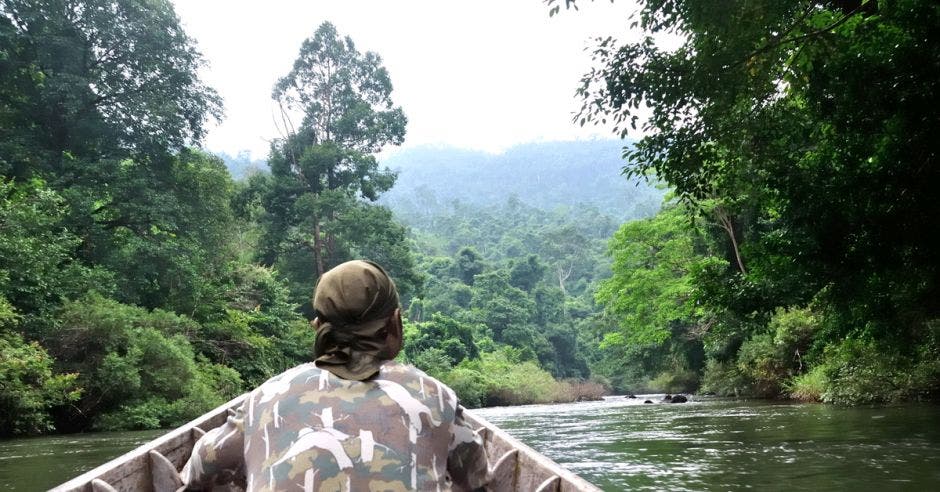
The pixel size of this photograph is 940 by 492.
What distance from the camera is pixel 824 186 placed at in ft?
26.9

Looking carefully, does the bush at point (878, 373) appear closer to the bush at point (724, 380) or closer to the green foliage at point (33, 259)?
the bush at point (724, 380)

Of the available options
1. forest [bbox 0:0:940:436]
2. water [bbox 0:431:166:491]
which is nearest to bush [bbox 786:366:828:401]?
forest [bbox 0:0:940:436]

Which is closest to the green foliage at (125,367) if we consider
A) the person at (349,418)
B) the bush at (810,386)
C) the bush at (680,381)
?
the bush at (810,386)

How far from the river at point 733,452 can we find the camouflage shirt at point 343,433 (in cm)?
475

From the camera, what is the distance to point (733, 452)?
819 cm

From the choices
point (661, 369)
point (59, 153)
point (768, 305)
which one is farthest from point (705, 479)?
point (661, 369)

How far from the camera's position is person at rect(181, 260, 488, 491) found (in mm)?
1708

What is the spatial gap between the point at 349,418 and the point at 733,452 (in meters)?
7.47

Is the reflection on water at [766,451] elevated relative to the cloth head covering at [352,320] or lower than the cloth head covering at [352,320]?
lower

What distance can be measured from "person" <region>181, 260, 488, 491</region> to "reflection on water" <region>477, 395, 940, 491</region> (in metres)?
4.77

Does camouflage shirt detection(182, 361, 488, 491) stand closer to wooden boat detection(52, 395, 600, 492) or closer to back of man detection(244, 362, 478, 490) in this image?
back of man detection(244, 362, 478, 490)

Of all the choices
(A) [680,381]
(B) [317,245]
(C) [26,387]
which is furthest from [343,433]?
(B) [317,245]

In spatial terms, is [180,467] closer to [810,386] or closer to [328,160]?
[810,386]

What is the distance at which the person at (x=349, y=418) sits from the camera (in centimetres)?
171
